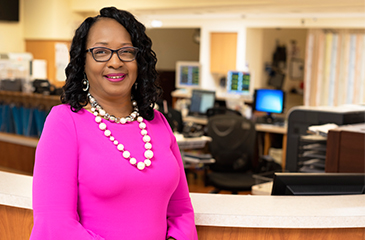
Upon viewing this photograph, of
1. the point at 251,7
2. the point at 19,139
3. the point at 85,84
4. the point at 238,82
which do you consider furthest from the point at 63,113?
the point at 238,82

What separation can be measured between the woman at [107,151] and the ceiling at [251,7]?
16.6ft

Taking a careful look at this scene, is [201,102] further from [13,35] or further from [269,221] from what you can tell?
[269,221]

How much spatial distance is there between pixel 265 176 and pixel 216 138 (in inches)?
72.5

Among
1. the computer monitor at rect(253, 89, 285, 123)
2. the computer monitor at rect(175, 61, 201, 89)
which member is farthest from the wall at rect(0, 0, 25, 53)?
the computer monitor at rect(253, 89, 285, 123)

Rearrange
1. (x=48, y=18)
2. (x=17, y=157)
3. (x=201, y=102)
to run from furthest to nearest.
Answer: (x=48, y=18) → (x=201, y=102) → (x=17, y=157)

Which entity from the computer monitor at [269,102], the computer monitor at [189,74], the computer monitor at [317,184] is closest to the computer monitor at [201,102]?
the computer monitor at [269,102]

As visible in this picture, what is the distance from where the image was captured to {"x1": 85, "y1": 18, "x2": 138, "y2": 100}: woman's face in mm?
1292

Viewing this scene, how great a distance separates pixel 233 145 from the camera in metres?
4.71

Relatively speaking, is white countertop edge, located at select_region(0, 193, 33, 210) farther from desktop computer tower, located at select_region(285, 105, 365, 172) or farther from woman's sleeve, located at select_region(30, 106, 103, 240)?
desktop computer tower, located at select_region(285, 105, 365, 172)

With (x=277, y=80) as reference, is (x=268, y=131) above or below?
below

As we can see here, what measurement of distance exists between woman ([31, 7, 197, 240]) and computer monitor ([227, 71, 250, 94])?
643cm

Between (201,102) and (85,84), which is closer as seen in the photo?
(85,84)

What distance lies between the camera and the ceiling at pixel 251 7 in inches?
247

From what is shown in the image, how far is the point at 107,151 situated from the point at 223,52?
7566 mm
